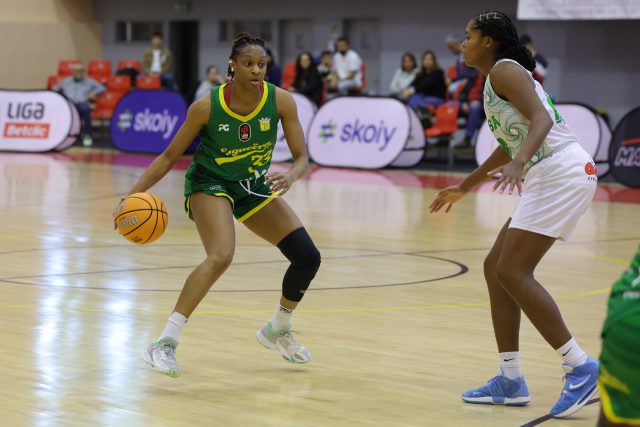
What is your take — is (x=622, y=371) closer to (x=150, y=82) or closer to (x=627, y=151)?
(x=627, y=151)

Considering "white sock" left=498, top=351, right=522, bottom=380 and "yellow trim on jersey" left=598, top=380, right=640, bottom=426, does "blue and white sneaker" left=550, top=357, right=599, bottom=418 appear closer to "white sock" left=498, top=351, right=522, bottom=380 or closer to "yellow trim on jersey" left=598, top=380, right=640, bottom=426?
"white sock" left=498, top=351, right=522, bottom=380

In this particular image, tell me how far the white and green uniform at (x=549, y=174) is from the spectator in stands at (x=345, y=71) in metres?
15.9

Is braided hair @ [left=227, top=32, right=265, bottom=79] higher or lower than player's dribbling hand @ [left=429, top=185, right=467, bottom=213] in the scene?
higher

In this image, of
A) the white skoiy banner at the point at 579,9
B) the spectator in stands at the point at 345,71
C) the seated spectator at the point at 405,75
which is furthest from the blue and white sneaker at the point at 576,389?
the spectator in stands at the point at 345,71

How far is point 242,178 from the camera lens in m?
5.81

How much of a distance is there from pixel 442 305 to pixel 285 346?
1.94m

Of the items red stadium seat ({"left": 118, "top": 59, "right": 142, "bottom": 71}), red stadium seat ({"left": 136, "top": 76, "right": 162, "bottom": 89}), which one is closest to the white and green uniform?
red stadium seat ({"left": 136, "top": 76, "right": 162, "bottom": 89})

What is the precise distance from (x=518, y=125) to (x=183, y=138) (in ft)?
5.42

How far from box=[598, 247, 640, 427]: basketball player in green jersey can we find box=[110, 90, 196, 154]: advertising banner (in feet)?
57.4

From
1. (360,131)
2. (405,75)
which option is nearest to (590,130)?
(360,131)

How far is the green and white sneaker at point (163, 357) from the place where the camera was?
5.33 meters

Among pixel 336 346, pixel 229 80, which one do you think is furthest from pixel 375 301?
pixel 229 80

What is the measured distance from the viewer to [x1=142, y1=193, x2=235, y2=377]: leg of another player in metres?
5.41

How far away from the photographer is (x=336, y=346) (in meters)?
6.29
